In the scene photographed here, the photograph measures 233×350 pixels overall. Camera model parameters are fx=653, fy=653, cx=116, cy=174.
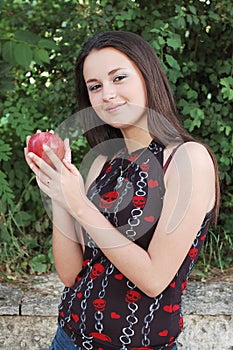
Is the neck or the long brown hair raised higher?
the long brown hair

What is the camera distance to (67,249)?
1.85 metres

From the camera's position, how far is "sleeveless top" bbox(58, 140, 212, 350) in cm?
168

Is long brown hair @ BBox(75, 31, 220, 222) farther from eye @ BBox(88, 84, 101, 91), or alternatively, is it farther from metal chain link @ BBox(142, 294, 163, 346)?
metal chain link @ BBox(142, 294, 163, 346)

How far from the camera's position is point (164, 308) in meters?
1.70

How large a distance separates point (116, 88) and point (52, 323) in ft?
5.08

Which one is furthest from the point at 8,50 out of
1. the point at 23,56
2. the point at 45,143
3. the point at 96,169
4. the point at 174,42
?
the point at 45,143

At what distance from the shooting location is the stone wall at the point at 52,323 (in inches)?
115

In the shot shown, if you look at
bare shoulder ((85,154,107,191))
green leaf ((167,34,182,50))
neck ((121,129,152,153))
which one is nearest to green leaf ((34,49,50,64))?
green leaf ((167,34,182,50))

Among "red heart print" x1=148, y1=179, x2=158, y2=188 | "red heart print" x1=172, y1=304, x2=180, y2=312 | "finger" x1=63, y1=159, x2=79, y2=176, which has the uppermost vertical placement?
"finger" x1=63, y1=159, x2=79, y2=176

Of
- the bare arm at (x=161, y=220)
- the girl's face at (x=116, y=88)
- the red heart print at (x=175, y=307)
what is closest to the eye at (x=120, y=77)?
the girl's face at (x=116, y=88)

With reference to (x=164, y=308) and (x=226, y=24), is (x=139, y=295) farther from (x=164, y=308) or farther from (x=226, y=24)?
(x=226, y=24)

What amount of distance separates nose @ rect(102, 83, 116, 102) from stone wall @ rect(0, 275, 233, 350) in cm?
147

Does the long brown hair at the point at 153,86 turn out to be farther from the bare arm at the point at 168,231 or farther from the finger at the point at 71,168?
the finger at the point at 71,168

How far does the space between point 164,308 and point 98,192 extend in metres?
0.36
